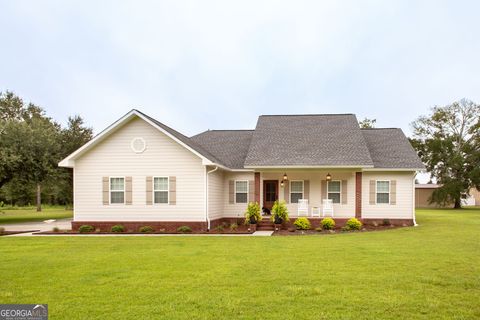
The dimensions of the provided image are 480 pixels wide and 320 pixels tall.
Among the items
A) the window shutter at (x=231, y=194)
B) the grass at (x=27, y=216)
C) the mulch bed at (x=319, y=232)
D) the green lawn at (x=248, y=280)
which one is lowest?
the grass at (x=27, y=216)

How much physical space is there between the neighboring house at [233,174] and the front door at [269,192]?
53mm

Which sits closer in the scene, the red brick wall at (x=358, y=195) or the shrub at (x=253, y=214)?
the shrub at (x=253, y=214)

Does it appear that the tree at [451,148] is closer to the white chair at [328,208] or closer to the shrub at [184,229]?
the white chair at [328,208]

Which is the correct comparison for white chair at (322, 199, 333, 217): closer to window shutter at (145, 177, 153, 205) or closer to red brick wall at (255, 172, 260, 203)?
red brick wall at (255, 172, 260, 203)

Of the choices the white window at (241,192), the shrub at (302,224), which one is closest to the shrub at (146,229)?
the white window at (241,192)

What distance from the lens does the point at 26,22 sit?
19578mm

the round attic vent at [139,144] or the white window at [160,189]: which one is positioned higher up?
the round attic vent at [139,144]

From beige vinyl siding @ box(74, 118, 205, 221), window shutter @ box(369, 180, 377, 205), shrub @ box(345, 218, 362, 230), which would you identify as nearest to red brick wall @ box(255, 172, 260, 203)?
beige vinyl siding @ box(74, 118, 205, 221)

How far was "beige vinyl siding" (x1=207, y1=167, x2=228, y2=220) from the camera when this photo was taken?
784 inches

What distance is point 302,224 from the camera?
19891 mm

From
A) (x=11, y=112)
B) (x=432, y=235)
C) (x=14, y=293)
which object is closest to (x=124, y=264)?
(x=14, y=293)

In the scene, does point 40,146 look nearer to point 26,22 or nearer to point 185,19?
point 26,22

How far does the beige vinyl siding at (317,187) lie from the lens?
2172 centimetres

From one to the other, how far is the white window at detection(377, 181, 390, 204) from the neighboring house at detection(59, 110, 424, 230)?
0.05 meters
